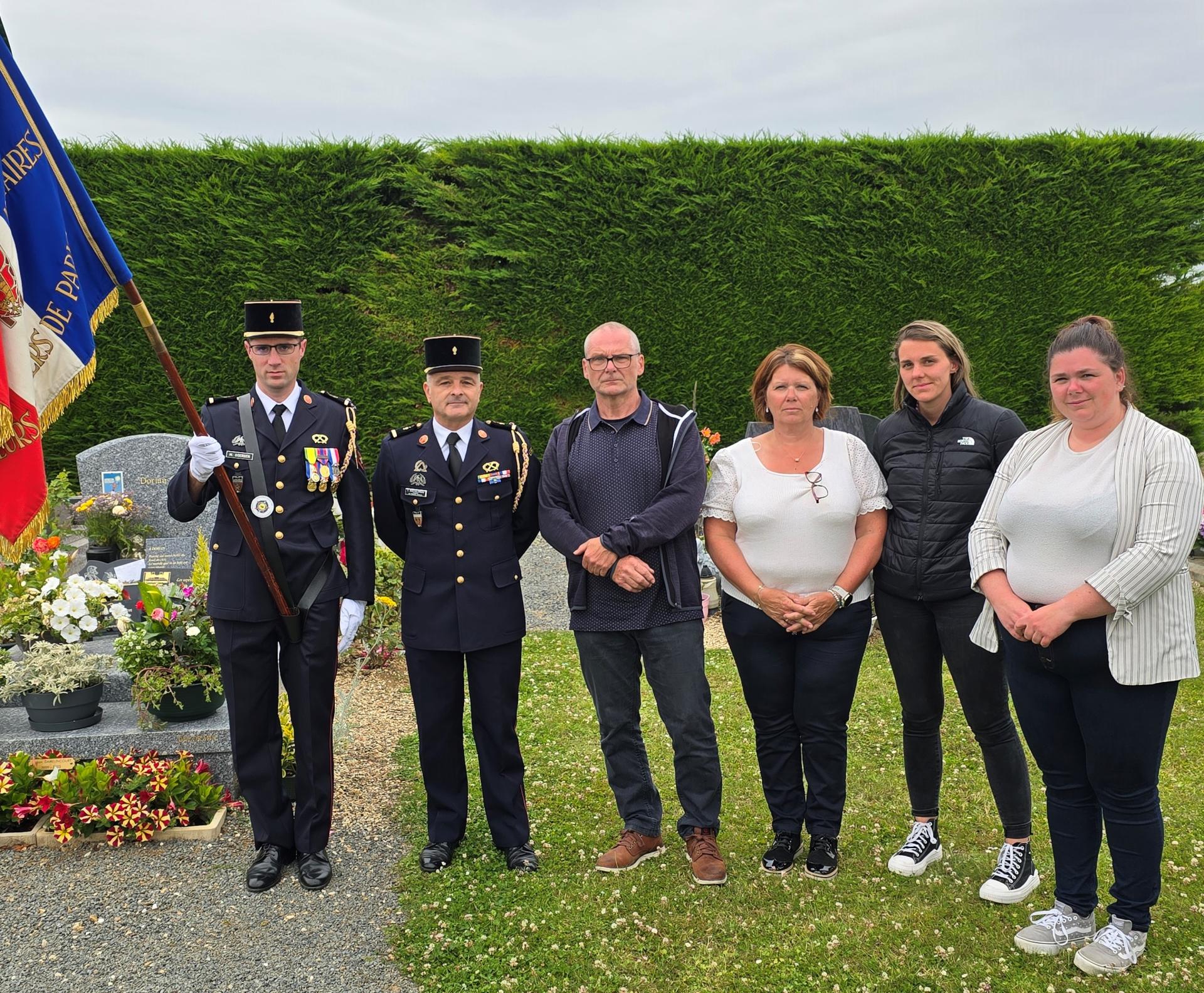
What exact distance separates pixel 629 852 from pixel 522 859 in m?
0.41

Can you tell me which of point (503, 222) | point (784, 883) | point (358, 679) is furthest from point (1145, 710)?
point (503, 222)

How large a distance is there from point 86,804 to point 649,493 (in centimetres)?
267

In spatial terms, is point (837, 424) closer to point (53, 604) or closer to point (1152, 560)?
point (1152, 560)

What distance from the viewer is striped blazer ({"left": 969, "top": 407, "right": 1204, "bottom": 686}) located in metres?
2.73

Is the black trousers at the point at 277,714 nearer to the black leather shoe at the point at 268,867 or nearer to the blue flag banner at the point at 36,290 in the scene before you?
the black leather shoe at the point at 268,867

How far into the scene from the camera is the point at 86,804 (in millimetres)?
3924

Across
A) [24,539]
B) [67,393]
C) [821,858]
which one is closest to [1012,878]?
[821,858]

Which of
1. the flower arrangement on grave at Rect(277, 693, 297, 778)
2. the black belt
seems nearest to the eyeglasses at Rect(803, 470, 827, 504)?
the black belt

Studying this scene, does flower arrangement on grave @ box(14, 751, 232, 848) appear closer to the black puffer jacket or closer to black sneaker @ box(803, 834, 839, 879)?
black sneaker @ box(803, 834, 839, 879)

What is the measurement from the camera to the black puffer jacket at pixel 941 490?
3.34 metres

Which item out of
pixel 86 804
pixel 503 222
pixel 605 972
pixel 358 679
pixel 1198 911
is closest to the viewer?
pixel 605 972

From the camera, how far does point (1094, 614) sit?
2779 millimetres

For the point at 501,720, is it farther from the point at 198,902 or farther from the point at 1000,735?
the point at 1000,735

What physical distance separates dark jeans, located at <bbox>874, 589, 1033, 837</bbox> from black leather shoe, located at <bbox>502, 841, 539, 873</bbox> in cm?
150
